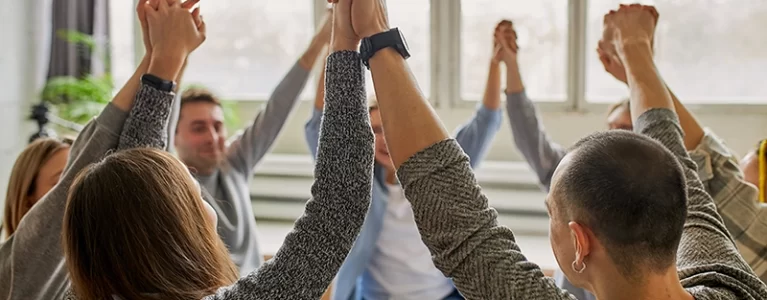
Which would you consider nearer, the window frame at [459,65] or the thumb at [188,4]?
the thumb at [188,4]

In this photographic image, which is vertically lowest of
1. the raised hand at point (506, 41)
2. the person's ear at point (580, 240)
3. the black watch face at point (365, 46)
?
the person's ear at point (580, 240)

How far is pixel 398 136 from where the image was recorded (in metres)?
0.92

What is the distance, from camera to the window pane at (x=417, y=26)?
145 inches

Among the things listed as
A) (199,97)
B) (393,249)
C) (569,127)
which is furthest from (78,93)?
(569,127)

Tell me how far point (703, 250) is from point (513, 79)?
107 centimetres

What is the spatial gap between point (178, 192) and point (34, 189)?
3.11 feet

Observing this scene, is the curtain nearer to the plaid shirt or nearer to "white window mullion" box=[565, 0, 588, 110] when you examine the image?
"white window mullion" box=[565, 0, 588, 110]

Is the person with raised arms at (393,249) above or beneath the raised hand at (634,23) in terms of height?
beneath

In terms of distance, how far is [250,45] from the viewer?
407 cm

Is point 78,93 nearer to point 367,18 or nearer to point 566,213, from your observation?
point 367,18

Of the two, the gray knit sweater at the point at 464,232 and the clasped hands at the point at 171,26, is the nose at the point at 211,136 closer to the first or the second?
the clasped hands at the point at 171,26

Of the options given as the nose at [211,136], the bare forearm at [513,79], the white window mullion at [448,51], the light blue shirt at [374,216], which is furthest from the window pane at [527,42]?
the nose at [211,136]

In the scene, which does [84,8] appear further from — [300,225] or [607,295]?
[607,295]

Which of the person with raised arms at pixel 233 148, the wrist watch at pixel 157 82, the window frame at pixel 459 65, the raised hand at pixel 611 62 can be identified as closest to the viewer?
the wrist watch at pixel 157 82
